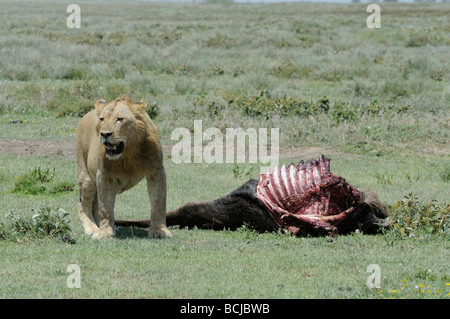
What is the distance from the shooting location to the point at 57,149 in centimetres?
1433

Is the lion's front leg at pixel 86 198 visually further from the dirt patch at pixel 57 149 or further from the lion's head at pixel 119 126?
the dirt patch at pixel 57 149

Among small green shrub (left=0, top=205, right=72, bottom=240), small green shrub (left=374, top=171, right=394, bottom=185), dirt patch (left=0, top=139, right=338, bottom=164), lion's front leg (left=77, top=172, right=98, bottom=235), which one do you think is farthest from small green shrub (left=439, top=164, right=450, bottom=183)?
Result: small green shrub (left=0, top=205, right=72, bottom=240)

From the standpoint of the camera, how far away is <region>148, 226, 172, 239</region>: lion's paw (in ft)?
26.2

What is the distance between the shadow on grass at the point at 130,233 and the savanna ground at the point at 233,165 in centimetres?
4

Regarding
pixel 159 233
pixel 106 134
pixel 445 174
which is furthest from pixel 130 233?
pixel 445 174

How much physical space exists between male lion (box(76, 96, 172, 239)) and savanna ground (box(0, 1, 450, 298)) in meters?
0.30

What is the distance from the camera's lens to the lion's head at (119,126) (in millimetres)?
7477

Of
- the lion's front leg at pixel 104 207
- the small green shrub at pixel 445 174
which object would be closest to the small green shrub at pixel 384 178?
the small green shrub at pixel 445 174

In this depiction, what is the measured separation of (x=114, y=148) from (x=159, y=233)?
1117 millimetres

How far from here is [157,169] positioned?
791cm

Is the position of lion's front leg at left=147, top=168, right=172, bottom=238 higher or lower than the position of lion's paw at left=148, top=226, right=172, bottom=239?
higher

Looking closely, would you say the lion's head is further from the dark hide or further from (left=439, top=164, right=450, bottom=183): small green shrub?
(left=439, top=164, right=450, bottom=183): small green shrub

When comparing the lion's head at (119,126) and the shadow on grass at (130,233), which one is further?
the shadow on grass at (130,233)

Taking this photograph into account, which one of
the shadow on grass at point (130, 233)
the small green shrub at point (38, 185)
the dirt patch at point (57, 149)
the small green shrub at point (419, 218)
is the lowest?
the dirt patch at point (57, 149)
